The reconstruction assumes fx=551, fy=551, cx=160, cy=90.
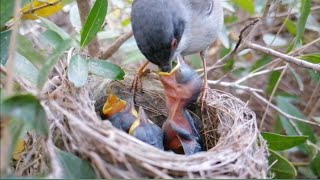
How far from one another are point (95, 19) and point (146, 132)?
1.75 feet

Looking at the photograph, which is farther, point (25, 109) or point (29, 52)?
point (29, 52)

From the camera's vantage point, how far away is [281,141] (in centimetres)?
251

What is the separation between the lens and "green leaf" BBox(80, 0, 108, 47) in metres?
2.34

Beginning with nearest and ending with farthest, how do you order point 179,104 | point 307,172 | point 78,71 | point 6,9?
1. point 6,9
2. point 78,71
3. point 179,104
4. point 307,172

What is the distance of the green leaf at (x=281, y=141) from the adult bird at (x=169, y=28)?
408mm

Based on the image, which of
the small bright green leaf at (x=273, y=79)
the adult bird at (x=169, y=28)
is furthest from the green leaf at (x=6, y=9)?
the small bright green leaf at (x=273, y=79)

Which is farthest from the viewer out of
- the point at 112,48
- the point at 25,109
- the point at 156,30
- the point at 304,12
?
the point at 112,48

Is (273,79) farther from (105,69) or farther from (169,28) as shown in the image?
(105,69)

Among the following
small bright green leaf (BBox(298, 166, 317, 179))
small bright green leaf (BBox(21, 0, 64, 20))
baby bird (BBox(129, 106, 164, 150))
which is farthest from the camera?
small bright green leaf (BBox(298, 166, 317, 179))

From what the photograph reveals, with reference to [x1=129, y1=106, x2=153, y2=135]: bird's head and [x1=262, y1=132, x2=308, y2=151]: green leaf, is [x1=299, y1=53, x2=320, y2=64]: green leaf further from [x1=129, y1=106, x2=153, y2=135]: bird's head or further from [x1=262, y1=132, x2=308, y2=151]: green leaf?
[x1=129, y1=106, x2=153, y2=135]: bird's head

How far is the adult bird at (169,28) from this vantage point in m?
2.50

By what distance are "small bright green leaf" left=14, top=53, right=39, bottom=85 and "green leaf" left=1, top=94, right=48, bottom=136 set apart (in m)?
0.61

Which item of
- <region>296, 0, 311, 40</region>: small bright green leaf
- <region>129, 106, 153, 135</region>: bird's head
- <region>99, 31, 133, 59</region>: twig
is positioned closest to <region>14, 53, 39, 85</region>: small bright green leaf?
<region>129, 106, 153, 135</region>: bird's head

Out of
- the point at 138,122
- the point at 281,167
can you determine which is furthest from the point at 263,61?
the point at 138,122
